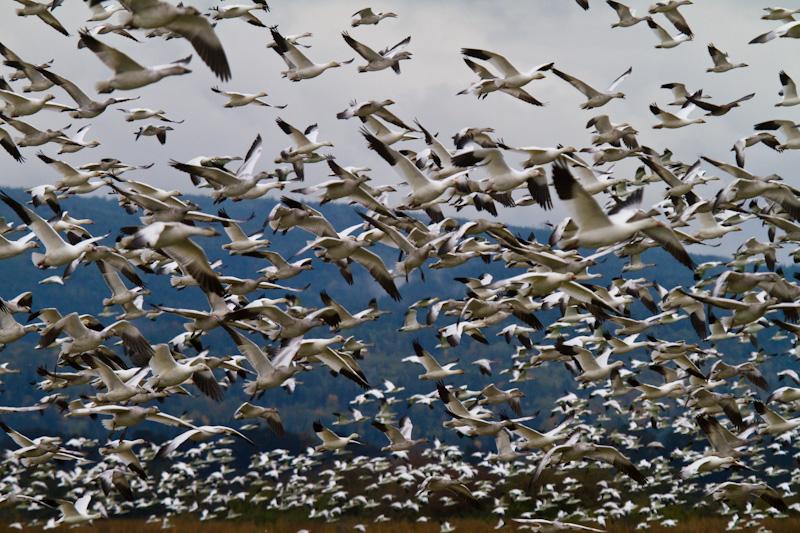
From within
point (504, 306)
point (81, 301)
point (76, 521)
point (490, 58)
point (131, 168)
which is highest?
point (490, 58)

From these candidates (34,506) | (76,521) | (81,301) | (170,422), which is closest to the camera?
(170,422)

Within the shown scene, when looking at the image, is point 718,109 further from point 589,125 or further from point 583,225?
point 583,225

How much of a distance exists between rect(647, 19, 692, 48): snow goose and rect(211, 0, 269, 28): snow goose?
26.0ft

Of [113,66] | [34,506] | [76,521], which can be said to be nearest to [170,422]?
[76,521]

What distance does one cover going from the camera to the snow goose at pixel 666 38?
17156 millimetres

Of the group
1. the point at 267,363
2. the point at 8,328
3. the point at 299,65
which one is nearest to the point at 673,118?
the point at 299,65

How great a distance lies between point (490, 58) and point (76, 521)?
11.7 metres

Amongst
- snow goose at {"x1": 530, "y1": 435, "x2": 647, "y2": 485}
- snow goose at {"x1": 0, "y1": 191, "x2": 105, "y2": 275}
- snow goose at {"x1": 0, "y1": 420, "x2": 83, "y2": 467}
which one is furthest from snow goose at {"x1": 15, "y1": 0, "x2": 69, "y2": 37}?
snow goose at {"x1": 530, "y1": 435, "x2": 647, "y2": 485}

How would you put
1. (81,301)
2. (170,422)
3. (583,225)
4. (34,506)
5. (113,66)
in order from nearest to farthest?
1. (583,225)
2. (113,66)
3. (170,422)
4. (34,506)
5. (81,301)

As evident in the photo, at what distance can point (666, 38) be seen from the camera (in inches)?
682

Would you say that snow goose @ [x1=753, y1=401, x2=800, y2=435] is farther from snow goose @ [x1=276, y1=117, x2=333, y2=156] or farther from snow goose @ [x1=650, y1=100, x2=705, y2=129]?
snow goose @ [x1=276, y1=117, x2=333, y2=156]

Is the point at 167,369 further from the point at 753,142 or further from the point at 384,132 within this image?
the point at 753,142

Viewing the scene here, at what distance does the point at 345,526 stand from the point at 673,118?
1592cm

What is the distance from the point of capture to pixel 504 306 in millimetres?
14453
